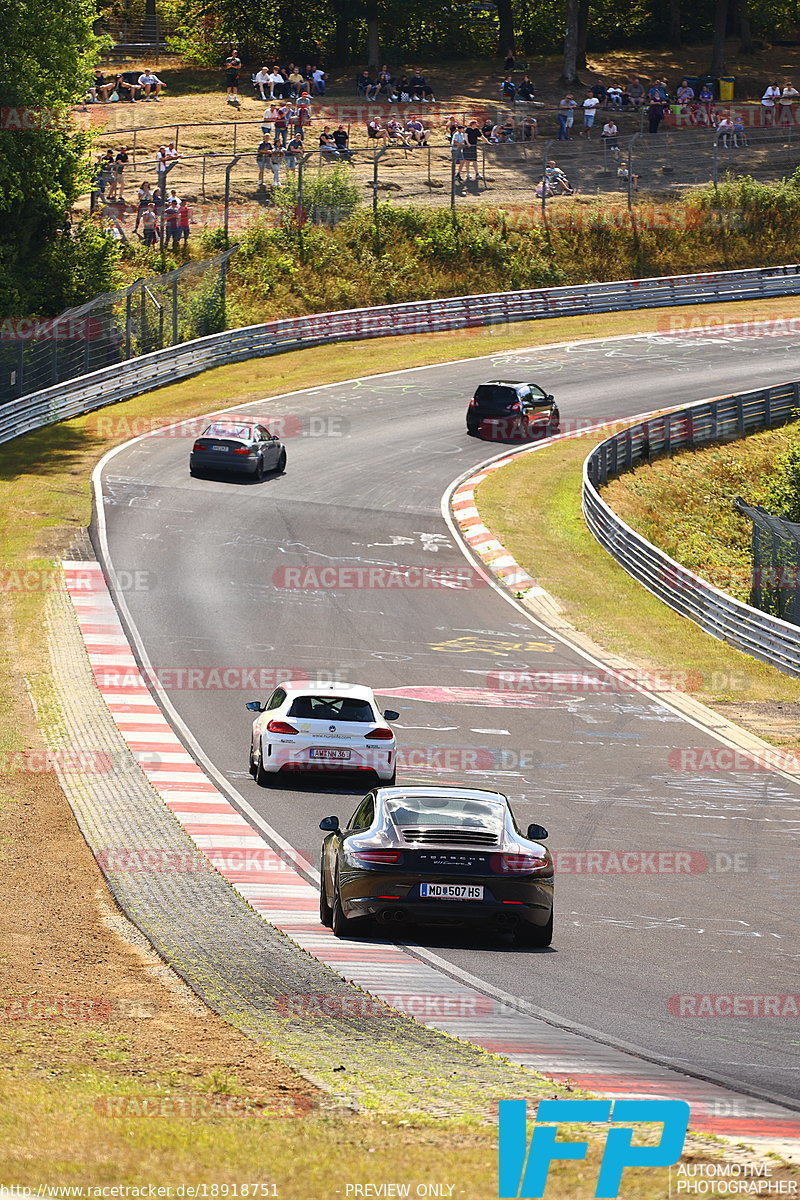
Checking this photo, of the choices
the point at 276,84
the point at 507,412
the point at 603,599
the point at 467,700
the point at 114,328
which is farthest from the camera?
the point at 276,84

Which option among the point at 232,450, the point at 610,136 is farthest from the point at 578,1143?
the point at 610,136

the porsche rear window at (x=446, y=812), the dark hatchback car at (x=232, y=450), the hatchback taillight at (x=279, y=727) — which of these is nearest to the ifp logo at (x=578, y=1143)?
the porsche rear window at (x=446, y=812)

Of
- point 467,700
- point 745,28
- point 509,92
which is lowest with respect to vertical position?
point 467,700

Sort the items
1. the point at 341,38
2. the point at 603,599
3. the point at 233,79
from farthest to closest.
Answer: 1. the point at 341,38
2. the point at 233,79
3. the point at 603,599

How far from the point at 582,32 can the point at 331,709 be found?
73621 millimetres

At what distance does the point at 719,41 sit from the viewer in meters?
83.5

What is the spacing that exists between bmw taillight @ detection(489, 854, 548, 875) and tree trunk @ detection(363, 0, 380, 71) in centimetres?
7576

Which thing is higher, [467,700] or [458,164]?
[458,164]

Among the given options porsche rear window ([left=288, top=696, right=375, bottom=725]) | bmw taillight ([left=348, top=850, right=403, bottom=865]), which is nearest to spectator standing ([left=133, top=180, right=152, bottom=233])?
porsche rear window ([left=288, top=696, right=375, bottom=725])

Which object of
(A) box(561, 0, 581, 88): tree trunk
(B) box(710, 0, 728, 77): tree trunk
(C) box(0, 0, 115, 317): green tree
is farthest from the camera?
(B) box(710, 0, 728, 77): tree trunk

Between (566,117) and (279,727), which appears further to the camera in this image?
(566,117)

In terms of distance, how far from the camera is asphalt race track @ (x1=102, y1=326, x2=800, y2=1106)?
40.5 feet

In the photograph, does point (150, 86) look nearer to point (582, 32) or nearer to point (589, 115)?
point (589, 115)

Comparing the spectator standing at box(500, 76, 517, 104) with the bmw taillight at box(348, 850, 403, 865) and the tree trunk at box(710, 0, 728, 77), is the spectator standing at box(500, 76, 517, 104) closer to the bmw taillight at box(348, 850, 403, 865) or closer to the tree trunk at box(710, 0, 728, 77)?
the tree trunk at box(710, 0, 728, 77)
